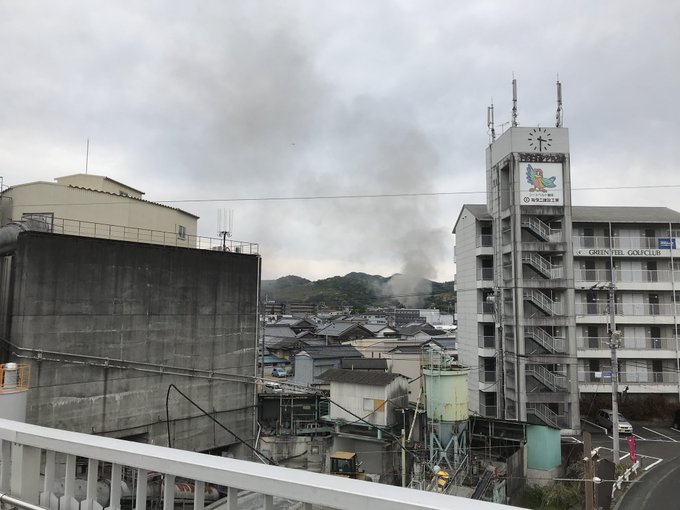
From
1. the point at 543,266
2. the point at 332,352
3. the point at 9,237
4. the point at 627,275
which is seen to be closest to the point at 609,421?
the point at 543,266

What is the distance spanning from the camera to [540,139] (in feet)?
88.6

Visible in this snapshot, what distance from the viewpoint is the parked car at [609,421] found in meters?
25.1

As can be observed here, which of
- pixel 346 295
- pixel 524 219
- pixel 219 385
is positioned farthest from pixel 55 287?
pixel 346 295

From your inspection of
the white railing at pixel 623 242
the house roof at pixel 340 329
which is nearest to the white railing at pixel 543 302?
the white railing at pixel 623 242

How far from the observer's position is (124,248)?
16609mm

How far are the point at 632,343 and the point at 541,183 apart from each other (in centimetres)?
1370

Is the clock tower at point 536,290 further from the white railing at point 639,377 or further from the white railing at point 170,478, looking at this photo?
the white railing at point 170,478

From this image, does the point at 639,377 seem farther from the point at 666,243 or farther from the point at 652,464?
the point at 652,464

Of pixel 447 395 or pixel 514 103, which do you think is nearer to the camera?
pixel 447 395

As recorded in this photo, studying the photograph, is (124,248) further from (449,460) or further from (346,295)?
(346,295)

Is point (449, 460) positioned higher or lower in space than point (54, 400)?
lower

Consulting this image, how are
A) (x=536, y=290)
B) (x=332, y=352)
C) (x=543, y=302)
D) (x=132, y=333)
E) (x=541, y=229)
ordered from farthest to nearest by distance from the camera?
(x=332, y=352), (x=541, y=229), (x=536, y=290), (x=543, y=302), (x=132, y=333)

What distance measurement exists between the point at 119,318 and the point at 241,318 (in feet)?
18.6

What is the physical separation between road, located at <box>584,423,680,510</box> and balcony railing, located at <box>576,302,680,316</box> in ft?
24.2
